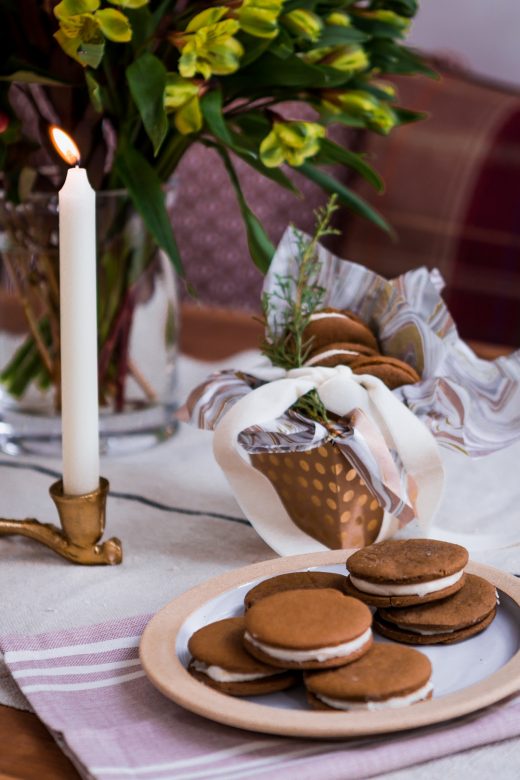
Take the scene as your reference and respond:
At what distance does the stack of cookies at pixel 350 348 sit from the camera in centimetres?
75

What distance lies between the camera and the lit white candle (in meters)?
0.68

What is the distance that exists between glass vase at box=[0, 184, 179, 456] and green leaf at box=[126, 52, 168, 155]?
0.49 ft

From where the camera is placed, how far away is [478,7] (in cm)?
234

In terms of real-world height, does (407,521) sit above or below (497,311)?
above

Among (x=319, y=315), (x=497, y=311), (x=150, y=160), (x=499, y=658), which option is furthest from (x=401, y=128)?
(x=499, y=658)

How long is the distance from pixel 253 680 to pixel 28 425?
53 cm

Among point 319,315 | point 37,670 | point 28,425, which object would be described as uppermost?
point 319,315

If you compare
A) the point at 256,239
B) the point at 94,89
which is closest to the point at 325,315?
the point at 256,239

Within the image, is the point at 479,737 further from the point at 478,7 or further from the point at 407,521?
the point at 478,7

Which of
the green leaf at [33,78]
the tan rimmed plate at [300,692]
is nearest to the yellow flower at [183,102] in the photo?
the green leaf at [33,78]

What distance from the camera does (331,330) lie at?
781 mm

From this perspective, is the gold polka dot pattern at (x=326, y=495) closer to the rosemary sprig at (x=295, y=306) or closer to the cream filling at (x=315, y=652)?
the rosemary sprig at (x=295, y=306)

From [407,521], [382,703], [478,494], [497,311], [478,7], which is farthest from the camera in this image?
[478,7]

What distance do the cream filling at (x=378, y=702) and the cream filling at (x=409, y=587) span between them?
6 centimetres
